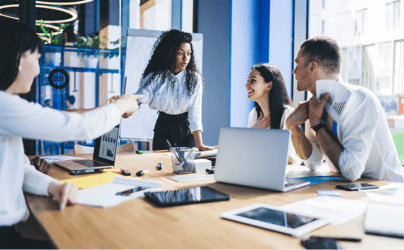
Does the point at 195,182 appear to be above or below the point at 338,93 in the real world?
below

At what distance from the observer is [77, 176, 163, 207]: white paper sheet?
1.21m

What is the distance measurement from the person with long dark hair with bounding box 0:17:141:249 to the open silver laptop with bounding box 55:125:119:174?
21.0 inches

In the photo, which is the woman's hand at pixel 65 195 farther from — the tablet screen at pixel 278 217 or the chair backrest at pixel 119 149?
the chair backrest at pixel 119 149

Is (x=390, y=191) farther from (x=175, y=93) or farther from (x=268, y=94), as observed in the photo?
(x=175, y=93)

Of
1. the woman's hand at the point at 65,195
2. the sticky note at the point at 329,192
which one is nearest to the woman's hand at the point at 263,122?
the sticky note at the point at 329,192

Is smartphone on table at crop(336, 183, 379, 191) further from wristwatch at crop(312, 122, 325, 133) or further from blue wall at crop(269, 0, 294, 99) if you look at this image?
blue wall at crop(269, 0, 294, 99)

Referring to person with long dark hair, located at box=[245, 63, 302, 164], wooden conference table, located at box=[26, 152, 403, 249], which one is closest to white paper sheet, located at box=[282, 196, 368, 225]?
wooden conference table, located at box=[26, 152, 403, 249]

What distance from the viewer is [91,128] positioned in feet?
4.00

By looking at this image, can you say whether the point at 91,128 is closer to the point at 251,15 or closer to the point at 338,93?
the point at 338,93

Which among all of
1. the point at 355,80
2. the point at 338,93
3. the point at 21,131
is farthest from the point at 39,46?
the point at 355,80

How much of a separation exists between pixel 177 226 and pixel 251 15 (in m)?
3.75

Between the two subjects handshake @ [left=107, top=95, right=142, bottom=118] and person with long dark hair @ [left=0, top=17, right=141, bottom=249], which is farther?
handshake @ [left=107, top=95, right=142, bottom=118]

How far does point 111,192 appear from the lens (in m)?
1.35

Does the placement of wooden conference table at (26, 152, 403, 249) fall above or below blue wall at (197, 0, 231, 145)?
below
